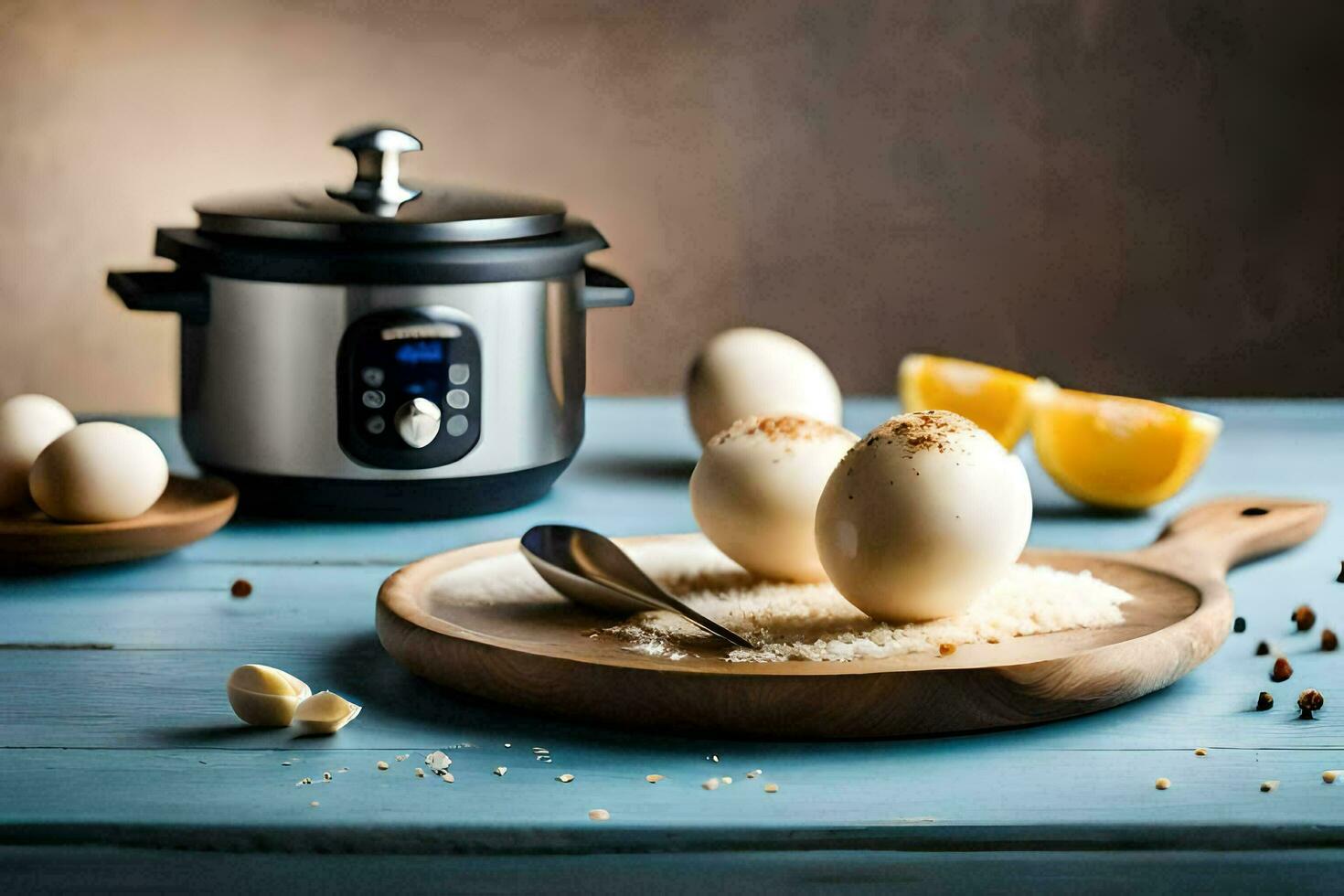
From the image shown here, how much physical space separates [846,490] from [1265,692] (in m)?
0.24

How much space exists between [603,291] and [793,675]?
2.21ft

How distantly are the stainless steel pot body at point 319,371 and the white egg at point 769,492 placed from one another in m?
0.27

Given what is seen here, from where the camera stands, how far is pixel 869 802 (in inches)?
27.6

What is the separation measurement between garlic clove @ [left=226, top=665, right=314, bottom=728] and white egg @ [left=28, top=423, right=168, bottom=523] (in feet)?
1.20

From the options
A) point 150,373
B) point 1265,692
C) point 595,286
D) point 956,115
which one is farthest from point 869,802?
point 150,373

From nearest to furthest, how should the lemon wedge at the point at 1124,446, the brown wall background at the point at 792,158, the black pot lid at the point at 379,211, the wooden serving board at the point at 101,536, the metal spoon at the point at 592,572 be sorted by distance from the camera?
1. the metal spoon at the point at 592,572
2. the wooden serving board at the point at 101,536
3. the black pot lid at the point at 379,211
4. the lemon wedge at the point at 1124,446
5. the brown wall background at the point at 792,158

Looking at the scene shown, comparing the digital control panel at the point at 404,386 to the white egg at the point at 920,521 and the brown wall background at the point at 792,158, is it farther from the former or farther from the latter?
the brown wall background at the point at 792,158

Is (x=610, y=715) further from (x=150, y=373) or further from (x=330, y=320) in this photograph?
(x=150, y=373)

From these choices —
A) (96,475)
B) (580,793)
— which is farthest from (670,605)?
(96,475)

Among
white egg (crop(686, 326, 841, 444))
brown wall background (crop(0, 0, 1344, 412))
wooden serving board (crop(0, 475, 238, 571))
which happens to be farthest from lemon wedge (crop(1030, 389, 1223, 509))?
brown wall background (crop(0, 0, 1344, 412))

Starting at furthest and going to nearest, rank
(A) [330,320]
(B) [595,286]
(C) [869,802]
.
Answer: (B) [595,286]
(A) [330,320]
(C) [869,802]

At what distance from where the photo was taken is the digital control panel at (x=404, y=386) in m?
1.23

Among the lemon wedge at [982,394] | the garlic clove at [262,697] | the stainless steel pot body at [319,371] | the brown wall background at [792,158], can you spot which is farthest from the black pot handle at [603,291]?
the brown wall background at [792,158]

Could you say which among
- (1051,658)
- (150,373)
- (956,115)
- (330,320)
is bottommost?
(150,373)
